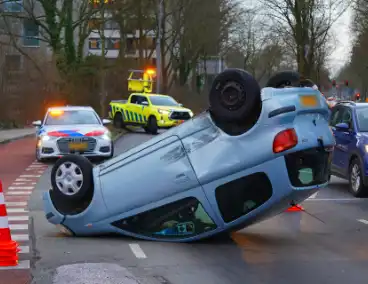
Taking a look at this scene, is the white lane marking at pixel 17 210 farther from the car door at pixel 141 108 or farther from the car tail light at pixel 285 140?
the car door at pixel 141 108

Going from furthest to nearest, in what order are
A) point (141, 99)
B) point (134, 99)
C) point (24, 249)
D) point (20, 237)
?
point (134, 99) < point (141, 99) < point (20, 237) < point (24, 249)

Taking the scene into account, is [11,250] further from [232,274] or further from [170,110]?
[170,110]

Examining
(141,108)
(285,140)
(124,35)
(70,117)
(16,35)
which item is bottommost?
(141,108)

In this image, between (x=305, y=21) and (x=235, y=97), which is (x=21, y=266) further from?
(x=305, y=21)

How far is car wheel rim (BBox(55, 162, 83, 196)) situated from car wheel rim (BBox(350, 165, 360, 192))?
662 centimetres

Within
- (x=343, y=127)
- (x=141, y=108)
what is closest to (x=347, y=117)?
(x=343, y=127)

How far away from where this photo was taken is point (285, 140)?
8.05 metres

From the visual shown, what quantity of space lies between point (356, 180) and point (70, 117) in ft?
30.6

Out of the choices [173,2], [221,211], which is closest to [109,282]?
[221,211]

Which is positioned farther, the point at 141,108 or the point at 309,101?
the point at 141,108

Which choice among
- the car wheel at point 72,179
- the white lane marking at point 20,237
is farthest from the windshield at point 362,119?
the white lane marking at point 20,237

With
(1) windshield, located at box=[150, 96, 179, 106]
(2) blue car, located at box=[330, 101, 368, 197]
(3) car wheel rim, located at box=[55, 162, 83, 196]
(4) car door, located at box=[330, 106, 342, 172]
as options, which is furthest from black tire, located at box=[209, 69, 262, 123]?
(1) windshield, located at box=[150, 96, 179, 106]

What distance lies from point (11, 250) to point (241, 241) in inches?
116

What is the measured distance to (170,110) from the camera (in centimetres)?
3344
